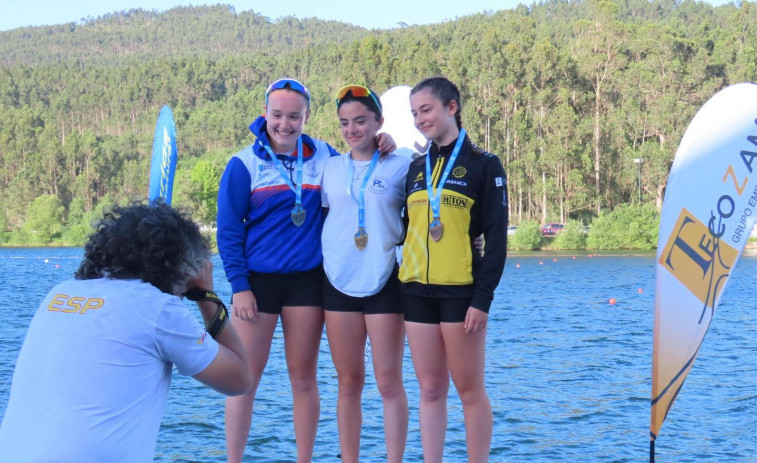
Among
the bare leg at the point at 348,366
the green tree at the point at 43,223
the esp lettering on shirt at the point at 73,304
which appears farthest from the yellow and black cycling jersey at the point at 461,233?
the green tree at the point at 43,223

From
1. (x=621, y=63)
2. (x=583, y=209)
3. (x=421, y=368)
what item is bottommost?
(x=583, y=209)

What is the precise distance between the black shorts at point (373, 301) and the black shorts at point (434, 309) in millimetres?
67

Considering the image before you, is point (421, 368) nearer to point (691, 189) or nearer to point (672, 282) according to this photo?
point (672, 282)

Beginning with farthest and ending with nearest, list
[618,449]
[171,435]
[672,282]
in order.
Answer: [171,435] → [618,449] → [672,282]

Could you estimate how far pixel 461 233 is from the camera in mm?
3936

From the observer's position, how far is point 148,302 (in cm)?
238

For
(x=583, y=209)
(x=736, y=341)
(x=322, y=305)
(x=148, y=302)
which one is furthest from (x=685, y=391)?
(x=583, y=209)

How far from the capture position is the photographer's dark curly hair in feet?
8.05

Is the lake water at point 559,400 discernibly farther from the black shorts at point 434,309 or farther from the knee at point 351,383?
the black shorts at point 434,309

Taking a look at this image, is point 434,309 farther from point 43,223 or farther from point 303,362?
point 43,223

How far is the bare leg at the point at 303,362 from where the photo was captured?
13.8ft

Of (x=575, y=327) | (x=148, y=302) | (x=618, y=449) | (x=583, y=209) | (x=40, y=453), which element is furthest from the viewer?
(x=583, y=209)

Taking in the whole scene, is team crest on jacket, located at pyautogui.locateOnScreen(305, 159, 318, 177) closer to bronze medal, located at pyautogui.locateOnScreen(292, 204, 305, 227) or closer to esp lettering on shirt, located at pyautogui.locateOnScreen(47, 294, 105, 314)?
bronze medal, located at pyautogui.locateOnScreen(292, 204, 305, 227)

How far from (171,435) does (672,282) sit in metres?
6.80
